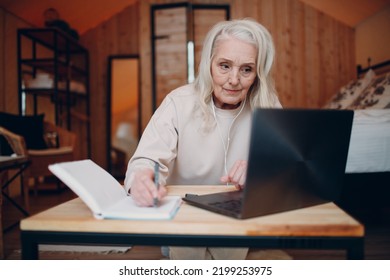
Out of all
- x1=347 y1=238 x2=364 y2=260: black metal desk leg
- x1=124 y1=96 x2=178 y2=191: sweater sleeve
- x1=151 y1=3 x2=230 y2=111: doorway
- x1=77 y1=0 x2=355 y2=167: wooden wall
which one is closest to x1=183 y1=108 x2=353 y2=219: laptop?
x1=347 y1=238 x2=364 y2=260: black metal desk leg

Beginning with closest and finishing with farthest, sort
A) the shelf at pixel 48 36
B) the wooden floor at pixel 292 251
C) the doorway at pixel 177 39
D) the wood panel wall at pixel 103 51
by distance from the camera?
1. the wooden floor at pixel 292 251
2. the shelf at pixel 48 36
3. the doorway at pixel 177 39
4. the wood panel wall at pixel 103 51

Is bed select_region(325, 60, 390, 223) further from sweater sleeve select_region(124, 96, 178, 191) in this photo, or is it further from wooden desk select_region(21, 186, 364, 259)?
wooden desk select_region(21, 186, 364, 259)

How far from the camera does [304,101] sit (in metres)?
4.26

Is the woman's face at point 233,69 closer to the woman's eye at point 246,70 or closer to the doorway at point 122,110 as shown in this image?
the woman's eye at point 246,70

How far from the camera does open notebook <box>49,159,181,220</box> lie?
0.55m

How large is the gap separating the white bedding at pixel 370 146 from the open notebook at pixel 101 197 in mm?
1517

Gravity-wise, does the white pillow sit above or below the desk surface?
above

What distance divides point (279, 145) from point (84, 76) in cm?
440

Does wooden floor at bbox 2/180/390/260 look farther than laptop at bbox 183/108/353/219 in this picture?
Yes

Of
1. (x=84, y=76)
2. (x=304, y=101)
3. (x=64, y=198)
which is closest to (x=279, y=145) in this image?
(x=64, y=198)

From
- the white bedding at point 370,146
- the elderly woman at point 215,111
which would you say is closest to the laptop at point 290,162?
the elderly woman at point 215,111

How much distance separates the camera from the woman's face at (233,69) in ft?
3.11

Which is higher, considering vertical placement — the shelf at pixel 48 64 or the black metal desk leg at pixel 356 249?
the shelf at pixel 48 64
